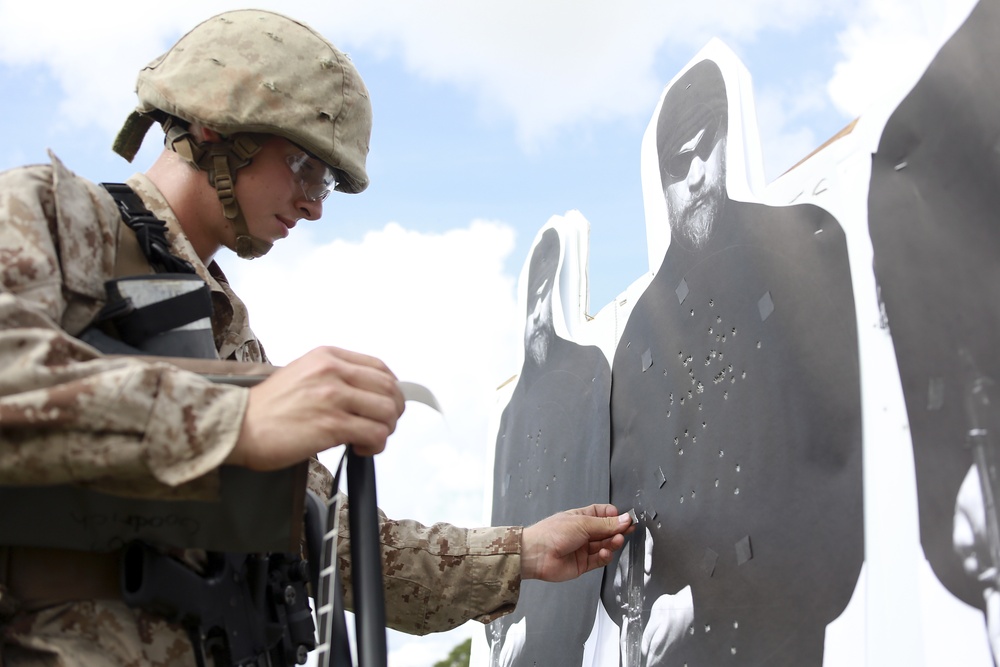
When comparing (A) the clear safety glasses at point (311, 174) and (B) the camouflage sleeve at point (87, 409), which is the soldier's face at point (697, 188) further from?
(B) the camouflage sleeve at point (87, 409)

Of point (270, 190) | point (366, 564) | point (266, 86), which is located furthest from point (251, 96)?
point (366, 564)

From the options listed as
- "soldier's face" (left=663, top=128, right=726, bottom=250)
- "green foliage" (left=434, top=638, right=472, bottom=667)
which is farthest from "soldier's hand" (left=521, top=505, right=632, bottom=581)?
"green foliage" (left=434, top=638, right=472, bottom=667)

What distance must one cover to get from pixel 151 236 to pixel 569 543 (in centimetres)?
98

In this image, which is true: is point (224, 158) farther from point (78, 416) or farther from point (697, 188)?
point (697, 188)

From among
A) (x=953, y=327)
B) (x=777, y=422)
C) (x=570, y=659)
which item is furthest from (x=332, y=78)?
(x=570, y=659)

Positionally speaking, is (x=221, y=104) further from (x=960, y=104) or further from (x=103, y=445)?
(x=960, y=104)

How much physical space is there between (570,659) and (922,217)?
1361mm

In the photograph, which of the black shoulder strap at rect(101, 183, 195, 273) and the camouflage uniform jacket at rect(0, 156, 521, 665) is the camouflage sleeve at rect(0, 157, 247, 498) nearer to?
the camouflage uniform jacket at rect(0, 156, 521, 665)

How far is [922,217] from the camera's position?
4.09ft

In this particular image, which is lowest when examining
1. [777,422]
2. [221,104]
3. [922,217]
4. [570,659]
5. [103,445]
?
[570,659]

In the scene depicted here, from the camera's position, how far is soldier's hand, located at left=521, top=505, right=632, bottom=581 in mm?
1854

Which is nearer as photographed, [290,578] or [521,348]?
[290,578]

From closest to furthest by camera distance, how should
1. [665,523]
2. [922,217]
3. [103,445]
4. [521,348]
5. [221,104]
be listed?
1. [103,445]
2. [922,217]
3. [221,104]
4. [665,523]
5. [521,348]

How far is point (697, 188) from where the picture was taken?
1864mm
